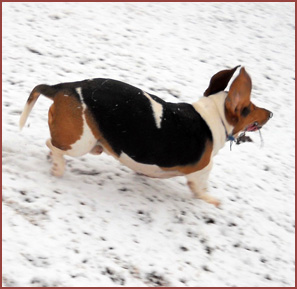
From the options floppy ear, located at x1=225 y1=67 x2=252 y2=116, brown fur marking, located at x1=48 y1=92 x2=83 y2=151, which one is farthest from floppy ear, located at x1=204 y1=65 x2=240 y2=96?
brown fur marking, located at x1=48 y1=92 x2=83 y2=151

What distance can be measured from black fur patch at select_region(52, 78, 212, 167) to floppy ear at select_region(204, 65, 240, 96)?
0.89 ft

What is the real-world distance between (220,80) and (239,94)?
10.4 inches

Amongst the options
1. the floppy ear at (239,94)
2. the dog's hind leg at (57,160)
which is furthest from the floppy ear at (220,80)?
the dog's hind leg at (57,160)

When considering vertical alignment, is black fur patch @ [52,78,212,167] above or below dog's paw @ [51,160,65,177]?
above

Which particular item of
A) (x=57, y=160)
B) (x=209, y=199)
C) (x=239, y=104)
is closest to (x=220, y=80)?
(x=239, y=104)

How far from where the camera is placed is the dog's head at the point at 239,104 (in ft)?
10.9

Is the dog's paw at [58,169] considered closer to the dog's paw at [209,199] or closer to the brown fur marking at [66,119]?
the brown fur marking at [66,119]

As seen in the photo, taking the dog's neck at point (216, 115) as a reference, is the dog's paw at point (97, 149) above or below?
below

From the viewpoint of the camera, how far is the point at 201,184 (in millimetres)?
3762

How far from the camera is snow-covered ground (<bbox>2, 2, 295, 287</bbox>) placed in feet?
9.88

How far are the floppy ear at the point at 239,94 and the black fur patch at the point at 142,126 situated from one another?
0.23 m

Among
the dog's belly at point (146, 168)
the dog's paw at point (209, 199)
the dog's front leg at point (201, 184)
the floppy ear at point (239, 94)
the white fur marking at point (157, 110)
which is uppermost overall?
the floppy ear at point (239, 94)

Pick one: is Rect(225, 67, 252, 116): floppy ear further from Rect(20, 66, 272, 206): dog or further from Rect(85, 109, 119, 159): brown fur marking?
Rect(85, 109, 119, 159): brown fur marking

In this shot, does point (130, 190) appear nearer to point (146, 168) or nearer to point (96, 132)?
point (146, 168)
